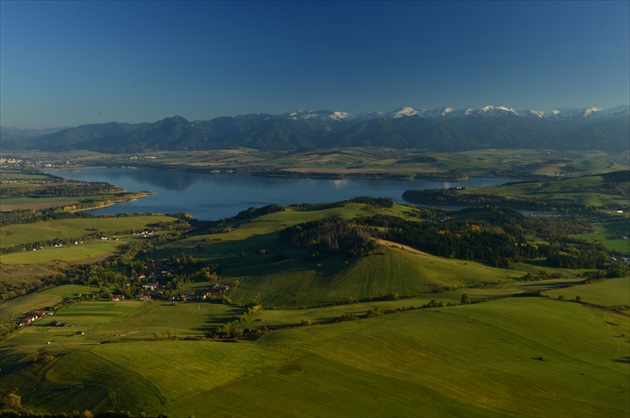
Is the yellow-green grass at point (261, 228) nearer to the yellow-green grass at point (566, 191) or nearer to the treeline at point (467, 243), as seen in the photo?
the treeline at point (467, 243)

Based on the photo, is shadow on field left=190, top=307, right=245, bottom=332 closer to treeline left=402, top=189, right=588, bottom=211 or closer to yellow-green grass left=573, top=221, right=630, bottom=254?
yellow-green grass left=573, top=221, right=630, bottom=254

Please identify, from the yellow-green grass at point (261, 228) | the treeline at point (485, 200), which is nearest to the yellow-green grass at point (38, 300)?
the yellow-green grass at point (261, 228)

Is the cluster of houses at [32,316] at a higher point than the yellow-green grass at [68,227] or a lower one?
lower

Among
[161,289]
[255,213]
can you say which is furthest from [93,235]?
[161,289]

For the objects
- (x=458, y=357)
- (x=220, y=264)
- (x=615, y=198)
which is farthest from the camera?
(x=615, y=198)

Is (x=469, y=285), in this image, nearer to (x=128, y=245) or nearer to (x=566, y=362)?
(x=566, y=362)

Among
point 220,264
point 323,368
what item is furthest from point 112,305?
point 323,368
